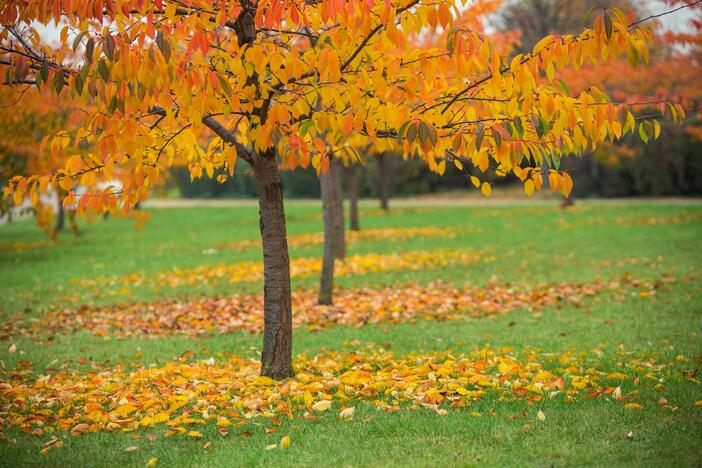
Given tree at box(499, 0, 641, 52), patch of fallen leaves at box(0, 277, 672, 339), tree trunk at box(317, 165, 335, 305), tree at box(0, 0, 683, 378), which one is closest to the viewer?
tree at box(0, 0, 683, 378)

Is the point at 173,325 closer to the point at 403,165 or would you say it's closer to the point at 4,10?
the point at 4,10

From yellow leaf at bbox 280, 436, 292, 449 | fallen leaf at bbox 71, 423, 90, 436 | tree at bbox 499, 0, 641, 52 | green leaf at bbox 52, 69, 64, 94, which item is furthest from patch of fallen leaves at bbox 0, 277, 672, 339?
tree at bbox 499, 0, 641, 52

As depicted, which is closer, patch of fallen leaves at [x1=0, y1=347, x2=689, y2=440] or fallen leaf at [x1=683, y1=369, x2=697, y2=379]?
patch of fallen leaves at [x1=0, y1=347, x2=689, y2=440]

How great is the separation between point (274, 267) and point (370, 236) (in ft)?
45.3

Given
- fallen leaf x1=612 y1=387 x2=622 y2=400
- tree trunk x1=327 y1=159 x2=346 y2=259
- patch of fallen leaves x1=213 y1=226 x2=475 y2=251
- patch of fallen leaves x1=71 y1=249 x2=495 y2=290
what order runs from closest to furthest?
fallen leaf x1=612 y1=387 x2=622 y2=400, patch of fallen leaves x1=71 y1=249 x2=495 y2=290, tree trunk x1=327 y1=159 x2=346 y2=259, patch of fallen leaves x1=213 y1=226 x2=475 y2=251

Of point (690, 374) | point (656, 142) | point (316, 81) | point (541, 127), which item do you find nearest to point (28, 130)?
point (316, 81)

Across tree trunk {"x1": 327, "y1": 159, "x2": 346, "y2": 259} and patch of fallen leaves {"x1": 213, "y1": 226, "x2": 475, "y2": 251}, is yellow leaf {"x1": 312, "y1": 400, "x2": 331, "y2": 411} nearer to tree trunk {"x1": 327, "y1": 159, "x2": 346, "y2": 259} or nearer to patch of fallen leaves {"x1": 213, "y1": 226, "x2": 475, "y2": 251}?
tree trunk {"x1": 327, "y1": 159, "x2": 346, "y2": 259}

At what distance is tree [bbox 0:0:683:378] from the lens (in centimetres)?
367

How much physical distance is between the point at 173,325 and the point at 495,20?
90.1 ft

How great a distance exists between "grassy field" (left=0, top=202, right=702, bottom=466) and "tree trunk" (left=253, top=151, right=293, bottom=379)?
3.40ft

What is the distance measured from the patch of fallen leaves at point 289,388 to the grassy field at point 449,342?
0.10m

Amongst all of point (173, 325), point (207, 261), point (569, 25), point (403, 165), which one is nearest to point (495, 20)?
point (569, 25)

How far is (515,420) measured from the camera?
13.8ft

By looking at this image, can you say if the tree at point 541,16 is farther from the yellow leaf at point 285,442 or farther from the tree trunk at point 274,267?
the yellow leaf at point 285,442
